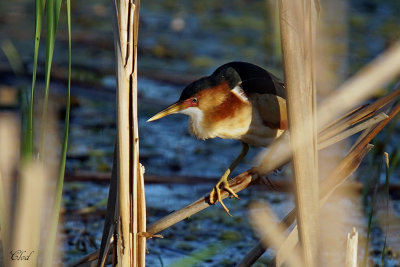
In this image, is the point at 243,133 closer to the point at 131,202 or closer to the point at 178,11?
the point at 131,202

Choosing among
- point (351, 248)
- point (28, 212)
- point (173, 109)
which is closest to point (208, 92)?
point (173, 109)

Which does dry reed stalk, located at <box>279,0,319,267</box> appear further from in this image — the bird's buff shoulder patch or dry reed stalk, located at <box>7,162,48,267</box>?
the bird's buff shoulder patch

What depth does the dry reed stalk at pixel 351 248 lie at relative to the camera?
184 centimetres

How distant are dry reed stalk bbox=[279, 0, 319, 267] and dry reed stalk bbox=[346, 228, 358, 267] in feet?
0.45

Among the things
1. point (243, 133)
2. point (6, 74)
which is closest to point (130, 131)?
point (243, 133)

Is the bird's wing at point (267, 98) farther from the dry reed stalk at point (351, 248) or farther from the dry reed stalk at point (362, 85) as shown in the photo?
the dry reed stalk at point (351, 248)

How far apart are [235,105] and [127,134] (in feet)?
2.11

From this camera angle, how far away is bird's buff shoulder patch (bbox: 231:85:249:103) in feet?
7.64

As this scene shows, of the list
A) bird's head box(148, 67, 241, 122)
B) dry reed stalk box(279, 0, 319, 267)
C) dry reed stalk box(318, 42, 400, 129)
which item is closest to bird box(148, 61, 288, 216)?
bird's head box(148, 67, 241, 122)

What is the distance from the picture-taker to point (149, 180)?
3.43 m

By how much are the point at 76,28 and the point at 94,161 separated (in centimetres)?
218

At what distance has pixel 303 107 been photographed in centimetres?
164

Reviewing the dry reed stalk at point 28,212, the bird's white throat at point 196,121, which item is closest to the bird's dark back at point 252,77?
the bird's white throat at point 196,121

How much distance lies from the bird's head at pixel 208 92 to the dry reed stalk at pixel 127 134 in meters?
0.47
